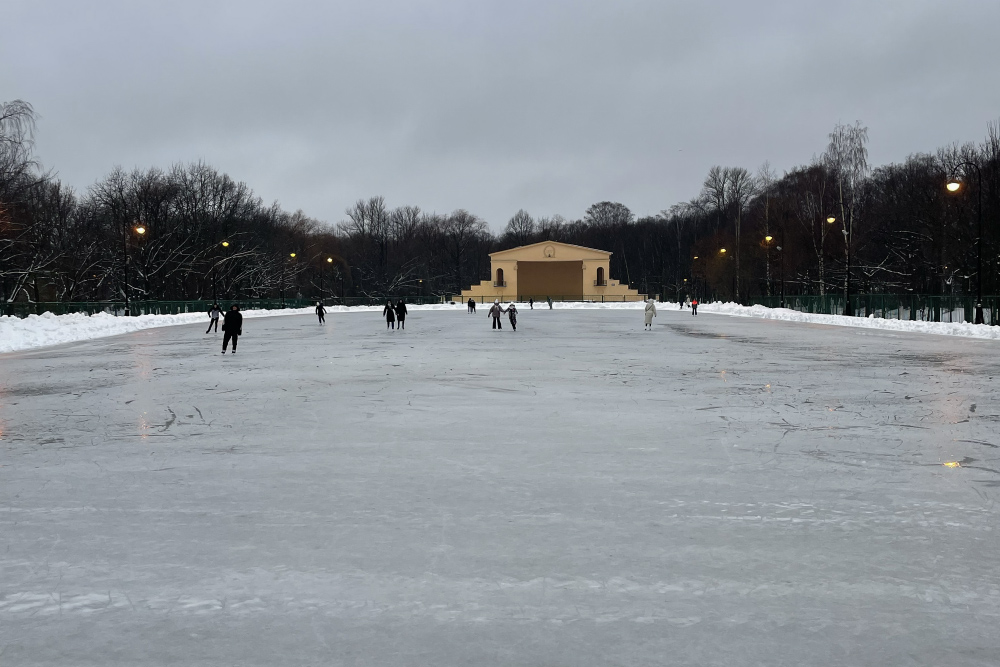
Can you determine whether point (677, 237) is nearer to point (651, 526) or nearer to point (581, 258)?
point (581, 258)

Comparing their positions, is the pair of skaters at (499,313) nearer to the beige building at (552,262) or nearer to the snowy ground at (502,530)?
the snowy ground at (502,530)

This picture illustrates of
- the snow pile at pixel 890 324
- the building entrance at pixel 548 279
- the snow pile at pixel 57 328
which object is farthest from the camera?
the building entrance at pixel 548 279

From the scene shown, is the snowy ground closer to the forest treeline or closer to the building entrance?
the forest treeline

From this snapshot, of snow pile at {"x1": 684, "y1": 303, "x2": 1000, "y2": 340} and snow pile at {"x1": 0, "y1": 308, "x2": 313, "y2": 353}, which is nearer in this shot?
snow pile at {"x1": 0, "y1": 308, "x2": 313, "y2": 353}

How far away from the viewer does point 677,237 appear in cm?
13438

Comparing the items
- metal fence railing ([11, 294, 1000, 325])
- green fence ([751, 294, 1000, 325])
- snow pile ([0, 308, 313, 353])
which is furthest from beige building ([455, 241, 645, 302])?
snow pile ([0, 308, 313, 353])

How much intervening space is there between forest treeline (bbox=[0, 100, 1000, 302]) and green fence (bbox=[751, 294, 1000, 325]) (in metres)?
2.28

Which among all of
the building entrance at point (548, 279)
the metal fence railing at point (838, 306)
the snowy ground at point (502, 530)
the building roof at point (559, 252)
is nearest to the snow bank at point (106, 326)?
the metal fence railing at point (838, 306)

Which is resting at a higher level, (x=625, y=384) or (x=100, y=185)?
(x=100, y=185)

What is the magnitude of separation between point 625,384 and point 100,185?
75.4 m

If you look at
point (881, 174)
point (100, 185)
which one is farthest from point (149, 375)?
point (881, 174)

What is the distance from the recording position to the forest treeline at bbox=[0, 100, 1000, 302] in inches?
2067

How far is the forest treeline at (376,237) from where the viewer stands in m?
52.5

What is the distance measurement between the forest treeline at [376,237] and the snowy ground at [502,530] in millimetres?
31142
